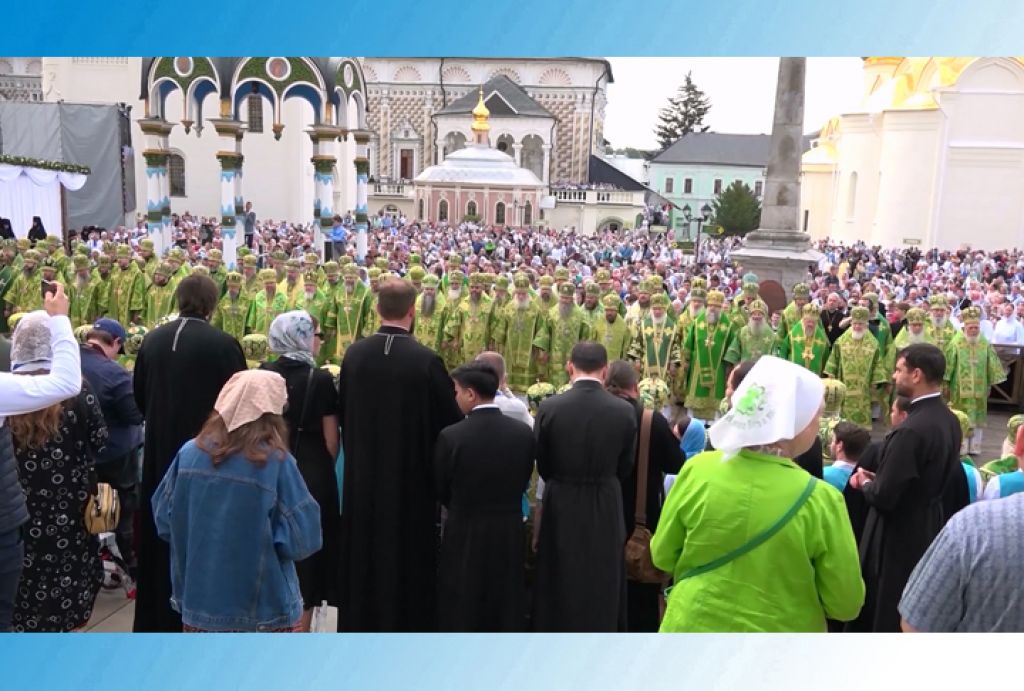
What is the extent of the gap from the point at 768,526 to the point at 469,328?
8.27 m

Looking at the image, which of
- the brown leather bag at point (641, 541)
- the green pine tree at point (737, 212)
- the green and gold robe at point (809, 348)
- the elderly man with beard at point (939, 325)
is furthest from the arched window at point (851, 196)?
the brown leather bag at point (641, 541)

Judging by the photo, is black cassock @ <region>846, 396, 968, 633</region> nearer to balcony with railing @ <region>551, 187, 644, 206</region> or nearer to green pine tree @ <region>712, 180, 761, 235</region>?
balcony with railing @ <region>551, 187, 644, 206</region>

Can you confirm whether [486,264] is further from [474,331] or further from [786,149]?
[474,331]

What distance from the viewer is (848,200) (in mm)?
44062

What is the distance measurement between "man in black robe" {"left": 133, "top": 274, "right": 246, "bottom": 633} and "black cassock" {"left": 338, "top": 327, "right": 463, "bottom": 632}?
0.68m

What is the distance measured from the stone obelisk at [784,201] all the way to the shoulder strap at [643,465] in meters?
12.2

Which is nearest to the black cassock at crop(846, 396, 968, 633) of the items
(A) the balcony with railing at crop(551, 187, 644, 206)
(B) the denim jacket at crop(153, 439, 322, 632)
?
(B) the denim jacket at crop(153, 439, 322, 632)

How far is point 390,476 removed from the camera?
4.77 metres

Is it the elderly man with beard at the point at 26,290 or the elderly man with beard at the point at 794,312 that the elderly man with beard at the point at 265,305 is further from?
the elderly man with beard at the point at 794,312

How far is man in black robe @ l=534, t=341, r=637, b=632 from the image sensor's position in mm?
4465

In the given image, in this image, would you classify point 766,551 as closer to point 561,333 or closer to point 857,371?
point 561,333

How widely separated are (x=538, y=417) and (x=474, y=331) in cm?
658

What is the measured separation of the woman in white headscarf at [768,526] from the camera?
9.99ft

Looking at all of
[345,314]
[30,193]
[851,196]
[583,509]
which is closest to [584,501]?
[583,509]
